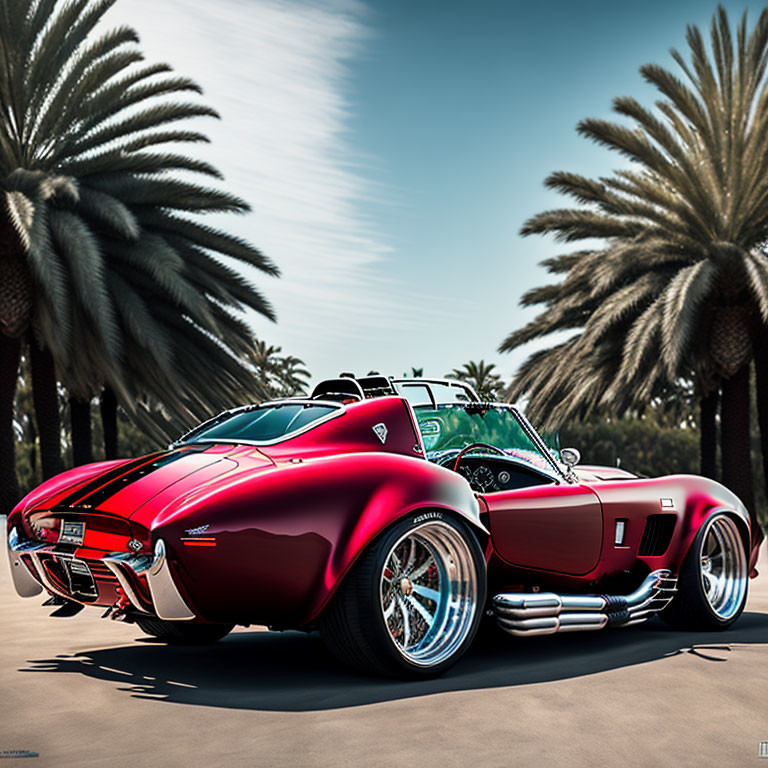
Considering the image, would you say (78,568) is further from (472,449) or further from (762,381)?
(762,381)

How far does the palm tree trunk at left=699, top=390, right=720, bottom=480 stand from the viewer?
23086mm

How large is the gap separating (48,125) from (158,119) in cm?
200

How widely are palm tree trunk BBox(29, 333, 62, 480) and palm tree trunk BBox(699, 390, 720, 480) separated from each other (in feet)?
45.4

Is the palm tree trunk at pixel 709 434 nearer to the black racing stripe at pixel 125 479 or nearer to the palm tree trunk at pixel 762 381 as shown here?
the palm tree trunk at pixel 762 381

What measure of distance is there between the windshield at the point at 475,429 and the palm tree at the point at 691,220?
13.1 meters

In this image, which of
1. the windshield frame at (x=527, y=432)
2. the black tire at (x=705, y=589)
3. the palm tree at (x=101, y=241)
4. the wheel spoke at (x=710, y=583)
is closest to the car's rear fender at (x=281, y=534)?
Answer: the windshield frame at (x=527, y=432)

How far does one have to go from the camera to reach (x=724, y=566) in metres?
6.81

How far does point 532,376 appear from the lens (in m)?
23.8

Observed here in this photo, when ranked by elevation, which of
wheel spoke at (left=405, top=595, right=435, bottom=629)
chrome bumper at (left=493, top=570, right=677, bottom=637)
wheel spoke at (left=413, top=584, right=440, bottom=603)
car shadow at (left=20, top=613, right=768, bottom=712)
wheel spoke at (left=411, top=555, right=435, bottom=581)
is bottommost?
car shadow at (left=20, top=613, right=768, bottom=712)

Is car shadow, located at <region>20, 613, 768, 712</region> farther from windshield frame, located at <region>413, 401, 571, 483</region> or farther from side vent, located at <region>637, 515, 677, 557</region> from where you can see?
windshield frame, located at <region>413, 401, 571, 483</region>

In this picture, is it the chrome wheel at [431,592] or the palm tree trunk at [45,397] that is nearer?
the chrome wheel at [431,592]

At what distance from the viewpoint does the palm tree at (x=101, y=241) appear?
1708 cm

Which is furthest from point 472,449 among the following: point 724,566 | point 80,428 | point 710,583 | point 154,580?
point 80,428

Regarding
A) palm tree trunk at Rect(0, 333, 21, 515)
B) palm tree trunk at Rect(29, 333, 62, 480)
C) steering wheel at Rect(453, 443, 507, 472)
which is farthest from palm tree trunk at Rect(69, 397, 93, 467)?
steering wheel at Rect(453, 443, 507, 472)
